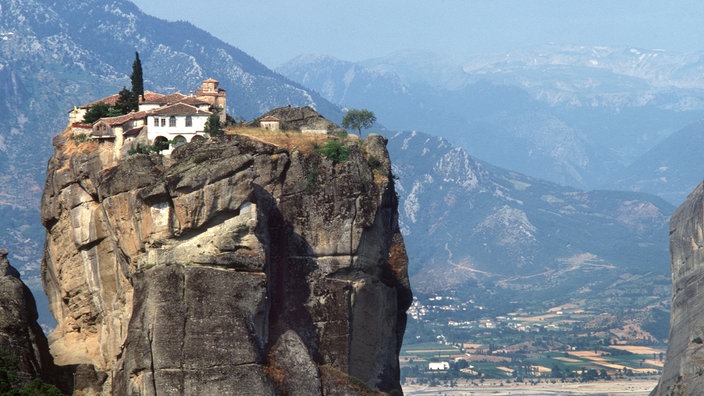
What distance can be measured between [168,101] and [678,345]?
40.0 meters

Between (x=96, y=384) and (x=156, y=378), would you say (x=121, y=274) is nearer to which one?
(x=96, y=384)

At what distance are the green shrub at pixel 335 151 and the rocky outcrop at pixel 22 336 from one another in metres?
19.5

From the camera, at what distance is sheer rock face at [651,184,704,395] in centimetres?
12256

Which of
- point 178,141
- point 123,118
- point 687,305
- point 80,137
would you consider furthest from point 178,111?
point 687,305

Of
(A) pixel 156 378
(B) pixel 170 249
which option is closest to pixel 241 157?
(B) pixel 170 249

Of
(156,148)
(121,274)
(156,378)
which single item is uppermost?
(156,148)

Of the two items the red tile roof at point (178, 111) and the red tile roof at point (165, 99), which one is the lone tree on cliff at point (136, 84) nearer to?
the red tile roof at point (165, 99)

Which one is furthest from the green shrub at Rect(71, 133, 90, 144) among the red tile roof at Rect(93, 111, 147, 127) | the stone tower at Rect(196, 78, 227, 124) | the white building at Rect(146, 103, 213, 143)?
the stone tower at Rect(196, 78, 227, 124)

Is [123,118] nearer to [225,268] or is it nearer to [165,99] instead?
[165,99]

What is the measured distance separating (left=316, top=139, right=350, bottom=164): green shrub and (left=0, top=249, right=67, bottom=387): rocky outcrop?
64.0ft

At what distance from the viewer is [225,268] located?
98.4m

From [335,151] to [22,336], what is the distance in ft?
71.7

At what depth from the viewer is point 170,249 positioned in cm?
9975

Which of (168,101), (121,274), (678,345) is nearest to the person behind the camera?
(121,274)
